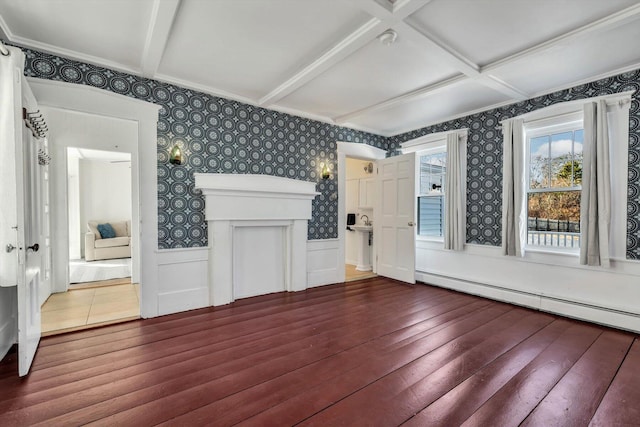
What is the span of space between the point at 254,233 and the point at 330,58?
2359 millimetres

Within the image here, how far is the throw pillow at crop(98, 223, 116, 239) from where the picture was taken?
6.84 m

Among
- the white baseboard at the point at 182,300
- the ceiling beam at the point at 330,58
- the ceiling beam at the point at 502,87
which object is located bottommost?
the white baseboard at the point at 182,300

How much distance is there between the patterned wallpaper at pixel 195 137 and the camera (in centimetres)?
297

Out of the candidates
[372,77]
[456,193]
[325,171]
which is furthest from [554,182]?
[325,171]

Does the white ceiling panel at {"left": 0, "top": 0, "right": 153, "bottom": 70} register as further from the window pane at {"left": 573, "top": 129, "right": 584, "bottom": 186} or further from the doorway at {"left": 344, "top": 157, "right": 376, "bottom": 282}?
the window pane at {"left": 573, "top": 129, "right": 584, "bottom": 186}

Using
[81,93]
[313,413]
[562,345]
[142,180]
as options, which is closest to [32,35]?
[81,93]

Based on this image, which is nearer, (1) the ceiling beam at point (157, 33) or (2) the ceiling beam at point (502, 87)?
(1) the ceiling beam at point (157, 33)

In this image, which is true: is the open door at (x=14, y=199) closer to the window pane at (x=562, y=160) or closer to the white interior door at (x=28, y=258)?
the white interior door at (x=28, y=258)

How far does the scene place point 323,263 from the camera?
183 inches

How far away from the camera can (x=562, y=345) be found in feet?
8.61

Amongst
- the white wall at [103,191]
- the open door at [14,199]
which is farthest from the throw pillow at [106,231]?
the open door at [14,199]

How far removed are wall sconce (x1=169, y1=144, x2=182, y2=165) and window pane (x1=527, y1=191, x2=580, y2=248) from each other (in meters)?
4.38

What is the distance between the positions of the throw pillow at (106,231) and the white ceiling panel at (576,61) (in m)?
7.99

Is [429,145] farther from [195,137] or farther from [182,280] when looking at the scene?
[182,280]
